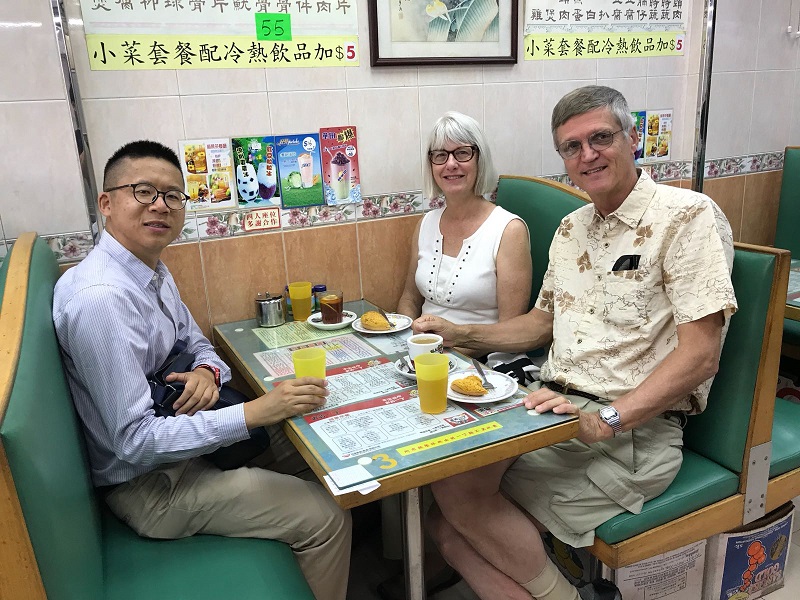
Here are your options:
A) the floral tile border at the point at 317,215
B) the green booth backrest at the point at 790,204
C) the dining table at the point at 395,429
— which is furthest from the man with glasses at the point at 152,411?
the green booth backrest at the point at 790,204

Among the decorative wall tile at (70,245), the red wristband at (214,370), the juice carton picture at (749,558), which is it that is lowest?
the juice carton picture at (749,558)

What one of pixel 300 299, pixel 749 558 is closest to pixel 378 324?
pixel 300 299

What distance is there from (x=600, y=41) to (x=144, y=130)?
1.88 metres

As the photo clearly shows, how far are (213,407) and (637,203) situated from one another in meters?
1.17

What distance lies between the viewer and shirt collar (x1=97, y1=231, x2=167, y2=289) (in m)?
1.48

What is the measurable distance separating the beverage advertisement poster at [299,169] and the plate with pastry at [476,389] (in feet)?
3.31

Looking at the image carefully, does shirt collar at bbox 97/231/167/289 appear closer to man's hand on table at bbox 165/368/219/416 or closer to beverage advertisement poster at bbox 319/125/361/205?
man's hand on table at bbox 165/368/219/416

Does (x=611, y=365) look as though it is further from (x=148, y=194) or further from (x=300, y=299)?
(x=148, y=194)

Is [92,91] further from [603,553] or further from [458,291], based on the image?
[603,553]

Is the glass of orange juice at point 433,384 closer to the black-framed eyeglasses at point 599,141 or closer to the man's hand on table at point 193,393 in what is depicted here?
the man's hand on table at point 193,393

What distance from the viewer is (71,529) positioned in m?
0.99

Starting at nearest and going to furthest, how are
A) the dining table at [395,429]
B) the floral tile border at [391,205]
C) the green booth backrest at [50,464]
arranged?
the green booth backrest at [50,464], the dining table at [395,429], the floral tile border at [391,205]

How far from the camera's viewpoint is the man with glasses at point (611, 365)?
1.41m

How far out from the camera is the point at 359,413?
4.43ft
